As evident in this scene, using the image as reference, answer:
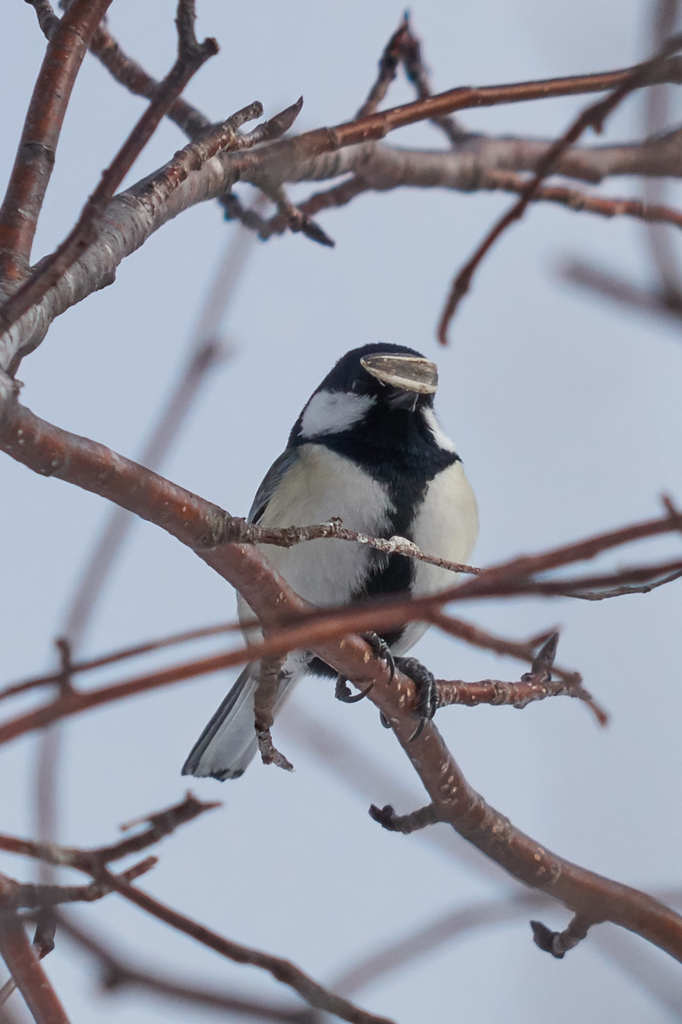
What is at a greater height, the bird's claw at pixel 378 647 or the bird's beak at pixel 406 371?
the bird's beak at pixel 406 371

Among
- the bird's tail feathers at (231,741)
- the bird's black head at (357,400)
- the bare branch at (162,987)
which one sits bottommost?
the bare branch at (162,987)

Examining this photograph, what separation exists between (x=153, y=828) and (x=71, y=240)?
527 mm

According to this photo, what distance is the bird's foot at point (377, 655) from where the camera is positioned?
234cm

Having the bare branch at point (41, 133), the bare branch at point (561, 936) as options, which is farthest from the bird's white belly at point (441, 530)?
the bare branch at point (41, 133)

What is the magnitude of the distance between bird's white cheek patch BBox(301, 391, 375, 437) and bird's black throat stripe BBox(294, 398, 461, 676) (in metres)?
0.03

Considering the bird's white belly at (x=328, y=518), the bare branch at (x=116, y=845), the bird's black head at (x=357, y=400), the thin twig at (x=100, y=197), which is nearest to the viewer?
the bare branch at (x=116, y=845)

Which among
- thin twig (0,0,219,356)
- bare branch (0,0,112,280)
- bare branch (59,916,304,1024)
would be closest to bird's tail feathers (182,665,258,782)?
bare branch (0,0,112,280)

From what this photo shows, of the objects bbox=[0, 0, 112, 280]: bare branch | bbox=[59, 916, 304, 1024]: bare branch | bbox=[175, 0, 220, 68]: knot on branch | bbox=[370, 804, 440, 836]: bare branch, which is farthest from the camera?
bbox=[370, 804, 440, 836]: bare branch

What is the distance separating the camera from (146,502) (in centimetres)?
156

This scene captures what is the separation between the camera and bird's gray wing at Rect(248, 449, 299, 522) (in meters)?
3.27

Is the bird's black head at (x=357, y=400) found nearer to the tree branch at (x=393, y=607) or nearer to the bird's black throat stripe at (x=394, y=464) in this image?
the bird's black throat stripe at (x=394, y=464)

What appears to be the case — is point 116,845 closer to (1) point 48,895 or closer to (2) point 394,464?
(1) point 48,895

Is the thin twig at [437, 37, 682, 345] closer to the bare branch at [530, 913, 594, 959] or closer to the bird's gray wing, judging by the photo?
the bare branch at [530, 913, 594, 959]

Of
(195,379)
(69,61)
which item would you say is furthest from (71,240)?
(69,61)
